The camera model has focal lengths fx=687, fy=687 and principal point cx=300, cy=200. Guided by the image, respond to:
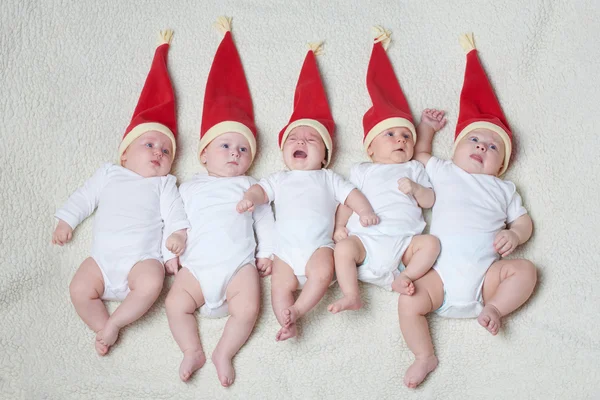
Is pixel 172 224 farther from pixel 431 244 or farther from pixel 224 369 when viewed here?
pixel 431 244

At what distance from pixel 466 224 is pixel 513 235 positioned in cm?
14

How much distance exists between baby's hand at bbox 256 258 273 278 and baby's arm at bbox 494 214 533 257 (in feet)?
2.18

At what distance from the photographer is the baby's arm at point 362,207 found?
6.58ft

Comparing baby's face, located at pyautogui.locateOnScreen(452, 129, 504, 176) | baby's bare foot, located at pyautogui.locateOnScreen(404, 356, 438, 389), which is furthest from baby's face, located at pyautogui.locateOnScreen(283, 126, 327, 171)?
baby's bare foot, located at pyautogui.locateOnScreen(404, 356, 438, 389)

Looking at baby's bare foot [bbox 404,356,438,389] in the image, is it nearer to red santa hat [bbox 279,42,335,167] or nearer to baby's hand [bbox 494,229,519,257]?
baby's hand [bbox 494,229,519,257]

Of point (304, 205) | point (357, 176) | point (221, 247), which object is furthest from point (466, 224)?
point (221, 247)

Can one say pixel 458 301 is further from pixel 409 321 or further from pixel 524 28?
pixel 524 28

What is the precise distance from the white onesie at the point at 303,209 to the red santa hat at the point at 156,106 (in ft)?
1.24

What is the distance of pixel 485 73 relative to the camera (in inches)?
93.1

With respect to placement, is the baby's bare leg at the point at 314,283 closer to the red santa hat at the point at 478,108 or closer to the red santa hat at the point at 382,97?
the red santa hat at the point at 382,97

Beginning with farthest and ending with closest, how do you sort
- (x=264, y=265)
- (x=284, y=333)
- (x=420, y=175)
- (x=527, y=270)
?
1. (x=420, y=175)
2. (x=264, y=265)
3. (x=527, y=270)
4. (x=284, y=333)

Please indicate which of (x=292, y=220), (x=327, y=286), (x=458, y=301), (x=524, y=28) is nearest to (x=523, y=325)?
(x=458, y=301)

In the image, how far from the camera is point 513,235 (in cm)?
202

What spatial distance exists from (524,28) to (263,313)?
135 cm
